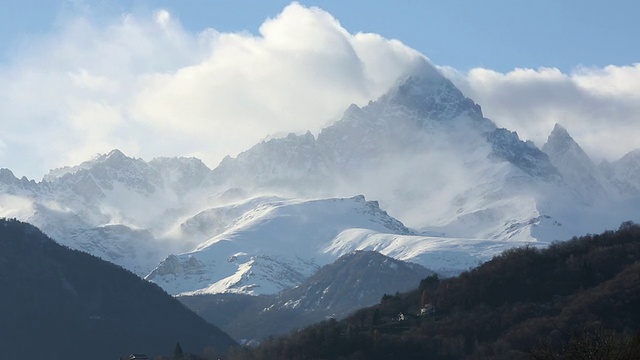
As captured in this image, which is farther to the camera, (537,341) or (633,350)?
(537,341)

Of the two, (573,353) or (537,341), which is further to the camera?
(537,341)

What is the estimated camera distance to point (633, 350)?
84.6 metres

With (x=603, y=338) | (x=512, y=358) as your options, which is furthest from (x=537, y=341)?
(x=603, y=338)

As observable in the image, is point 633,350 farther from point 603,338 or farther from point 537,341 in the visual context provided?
point 537,341

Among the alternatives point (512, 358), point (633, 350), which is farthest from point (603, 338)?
point (512, 358)

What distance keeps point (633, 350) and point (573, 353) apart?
439 centimetres

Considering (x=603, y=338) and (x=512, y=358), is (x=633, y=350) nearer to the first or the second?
(x=603, y=338)

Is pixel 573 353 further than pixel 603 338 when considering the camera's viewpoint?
No

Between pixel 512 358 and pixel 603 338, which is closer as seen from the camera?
pixel 603 338

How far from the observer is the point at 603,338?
88.6 m

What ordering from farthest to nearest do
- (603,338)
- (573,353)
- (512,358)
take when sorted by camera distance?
(512,358) → (603,338) → (573,353)

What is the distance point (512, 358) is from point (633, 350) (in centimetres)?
10896

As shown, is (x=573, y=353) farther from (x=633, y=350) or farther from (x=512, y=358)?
(x=512, y=358)

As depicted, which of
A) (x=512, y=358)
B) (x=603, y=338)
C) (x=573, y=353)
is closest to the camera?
(x=573, y=353)
